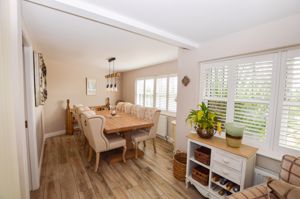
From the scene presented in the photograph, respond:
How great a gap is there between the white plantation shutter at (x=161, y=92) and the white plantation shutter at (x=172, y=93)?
0.54 ft

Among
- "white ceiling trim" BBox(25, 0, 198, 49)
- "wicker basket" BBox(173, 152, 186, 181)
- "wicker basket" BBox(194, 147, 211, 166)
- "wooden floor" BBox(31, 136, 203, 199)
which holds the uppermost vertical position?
"white ceiling trim" BBox(25, 0, 198, 49)

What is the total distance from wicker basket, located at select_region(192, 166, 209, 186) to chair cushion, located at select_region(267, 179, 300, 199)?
88 centimetres

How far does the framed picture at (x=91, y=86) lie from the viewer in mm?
4762

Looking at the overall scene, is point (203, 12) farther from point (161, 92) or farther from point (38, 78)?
point (161, 92)

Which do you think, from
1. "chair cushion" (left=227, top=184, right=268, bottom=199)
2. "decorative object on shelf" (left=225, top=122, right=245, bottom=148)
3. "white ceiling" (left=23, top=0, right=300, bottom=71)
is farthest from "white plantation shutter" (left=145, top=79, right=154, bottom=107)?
"chair cushion" (left=227, top=184, right=268, bottom=199)

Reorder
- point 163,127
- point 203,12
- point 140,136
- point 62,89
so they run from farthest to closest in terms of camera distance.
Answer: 1. point 62,89
2. point 163,127
3. point 140,136
4. point 203,12

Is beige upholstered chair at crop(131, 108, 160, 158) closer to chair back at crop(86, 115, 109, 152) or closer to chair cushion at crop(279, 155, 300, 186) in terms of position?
chair back at crop(86, 115, 109, 152)

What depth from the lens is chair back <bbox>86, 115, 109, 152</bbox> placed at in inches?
88.2

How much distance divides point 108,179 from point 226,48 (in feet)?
8.79

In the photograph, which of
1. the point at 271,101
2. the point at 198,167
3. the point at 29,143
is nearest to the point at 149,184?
the point at 198,167

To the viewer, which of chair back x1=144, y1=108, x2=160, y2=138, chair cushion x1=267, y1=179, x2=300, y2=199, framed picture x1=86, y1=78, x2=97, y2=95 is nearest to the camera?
chair cushion x1=267, y1=179, x2=300, y2=199

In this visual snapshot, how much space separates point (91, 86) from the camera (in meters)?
4.85

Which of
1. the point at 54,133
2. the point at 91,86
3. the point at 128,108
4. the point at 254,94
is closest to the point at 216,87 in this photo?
the point at 254,94

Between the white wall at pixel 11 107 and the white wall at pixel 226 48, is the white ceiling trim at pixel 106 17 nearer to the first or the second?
the white wall at pixel 11 107
